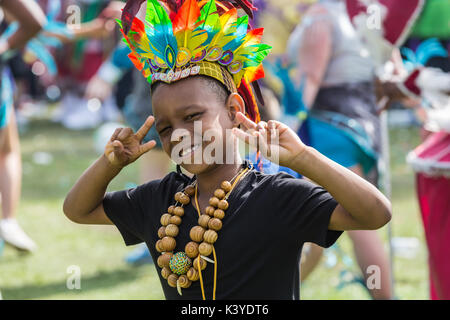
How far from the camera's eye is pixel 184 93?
88.9 inches

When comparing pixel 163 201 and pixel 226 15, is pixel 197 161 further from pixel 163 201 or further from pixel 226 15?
pixel 226 15

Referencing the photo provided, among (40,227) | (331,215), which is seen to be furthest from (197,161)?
(40,227)

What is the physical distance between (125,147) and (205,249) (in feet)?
1.54

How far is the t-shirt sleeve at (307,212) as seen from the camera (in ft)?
7.02

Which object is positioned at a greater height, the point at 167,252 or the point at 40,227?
the point at 40,227

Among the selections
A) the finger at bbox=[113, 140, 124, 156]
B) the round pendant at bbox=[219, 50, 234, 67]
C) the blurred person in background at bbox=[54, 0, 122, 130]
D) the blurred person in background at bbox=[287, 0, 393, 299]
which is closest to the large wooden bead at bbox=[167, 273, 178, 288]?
the finger at bbox=[113, 140, 124, 156]

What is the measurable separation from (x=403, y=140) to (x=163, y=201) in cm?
938

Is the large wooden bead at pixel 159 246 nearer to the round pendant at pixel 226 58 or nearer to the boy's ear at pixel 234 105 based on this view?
the boy's ear at pixel 234 105

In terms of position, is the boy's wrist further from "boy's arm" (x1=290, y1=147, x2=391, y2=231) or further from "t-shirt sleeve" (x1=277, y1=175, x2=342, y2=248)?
"t-shirt sleeve" (x1=277, y1=175, x2=342, y2=248)

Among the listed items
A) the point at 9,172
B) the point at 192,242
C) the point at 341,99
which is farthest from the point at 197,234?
the point at 9,172

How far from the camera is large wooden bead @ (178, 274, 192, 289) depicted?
228 centimetres

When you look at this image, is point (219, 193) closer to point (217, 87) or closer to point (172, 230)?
point (172, 230)

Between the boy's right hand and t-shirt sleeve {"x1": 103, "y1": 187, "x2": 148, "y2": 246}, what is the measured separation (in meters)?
0.14

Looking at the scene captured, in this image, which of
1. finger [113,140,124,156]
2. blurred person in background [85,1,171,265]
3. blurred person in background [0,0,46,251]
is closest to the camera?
finger [113,140,124,156]
